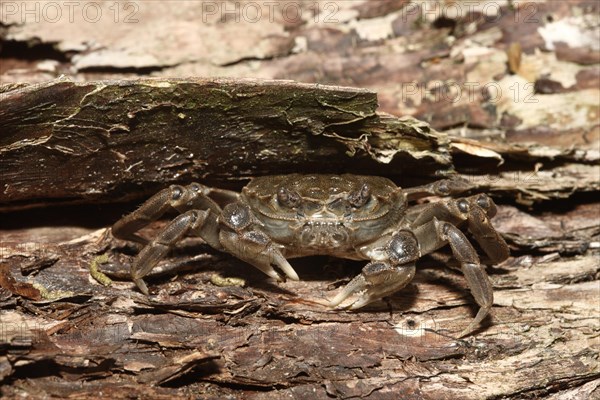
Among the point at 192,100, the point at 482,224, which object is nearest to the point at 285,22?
the point at 192,100

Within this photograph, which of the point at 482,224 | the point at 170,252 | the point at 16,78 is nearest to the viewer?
the point at 482,224

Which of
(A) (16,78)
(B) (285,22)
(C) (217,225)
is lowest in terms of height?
(C) (217,225)

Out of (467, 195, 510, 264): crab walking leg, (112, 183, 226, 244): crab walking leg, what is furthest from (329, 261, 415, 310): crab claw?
(112, 183, 226, 244): crab walking leg

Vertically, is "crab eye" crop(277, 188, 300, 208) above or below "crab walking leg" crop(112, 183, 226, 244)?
above

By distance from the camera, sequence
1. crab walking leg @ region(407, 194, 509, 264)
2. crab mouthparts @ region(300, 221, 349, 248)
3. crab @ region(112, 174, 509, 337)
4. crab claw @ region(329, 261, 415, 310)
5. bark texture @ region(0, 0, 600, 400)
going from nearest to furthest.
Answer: bark texture @ region(0, 0, 600, 400)
crab claw @ region(329, 261, 415, 310)
crab @ region(112, 174, 509, 337)
crab mouthparts @ region(300, 221, 349, 248)
crab walking leg @ region(407, 194, 509, 264)

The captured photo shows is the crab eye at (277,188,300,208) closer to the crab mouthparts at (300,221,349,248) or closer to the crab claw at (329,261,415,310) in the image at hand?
the crab mouthparts at (300,221,349,248)

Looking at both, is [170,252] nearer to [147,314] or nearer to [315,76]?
[147,314]
